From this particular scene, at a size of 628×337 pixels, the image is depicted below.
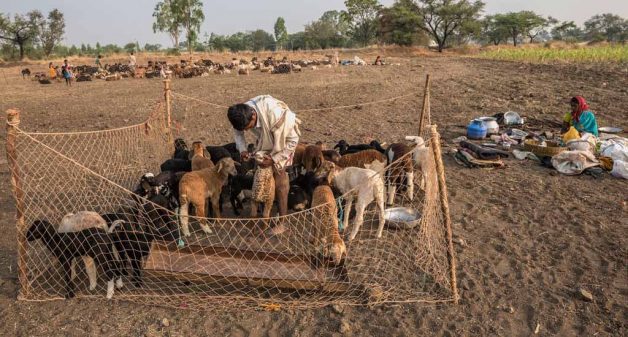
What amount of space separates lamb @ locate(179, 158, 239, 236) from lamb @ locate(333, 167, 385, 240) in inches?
63.9

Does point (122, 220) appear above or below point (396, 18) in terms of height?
below

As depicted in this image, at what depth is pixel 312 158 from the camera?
7020mm

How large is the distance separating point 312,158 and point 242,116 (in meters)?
2.26

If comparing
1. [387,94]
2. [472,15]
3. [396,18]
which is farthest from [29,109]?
[472,15]

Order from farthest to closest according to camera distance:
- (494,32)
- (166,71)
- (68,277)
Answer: (494,32)
(166,71)
(68,277)

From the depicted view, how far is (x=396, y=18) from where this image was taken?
45.7 meters

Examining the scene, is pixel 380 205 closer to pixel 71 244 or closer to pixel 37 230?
pixel 71 244

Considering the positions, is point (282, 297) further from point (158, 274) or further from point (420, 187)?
point (420, 187)

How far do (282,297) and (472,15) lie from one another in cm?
4689

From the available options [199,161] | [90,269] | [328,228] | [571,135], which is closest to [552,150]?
[571,135]

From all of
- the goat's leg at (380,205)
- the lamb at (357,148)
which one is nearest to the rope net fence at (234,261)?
the goat's leg at (380,205)

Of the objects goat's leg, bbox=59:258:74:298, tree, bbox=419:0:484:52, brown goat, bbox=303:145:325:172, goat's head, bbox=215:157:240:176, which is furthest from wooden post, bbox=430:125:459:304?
tree, bbox=419:0:484:52

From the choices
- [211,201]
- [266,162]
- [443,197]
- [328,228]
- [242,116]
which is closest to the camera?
[443,197]

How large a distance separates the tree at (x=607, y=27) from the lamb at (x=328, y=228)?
72826 mm
